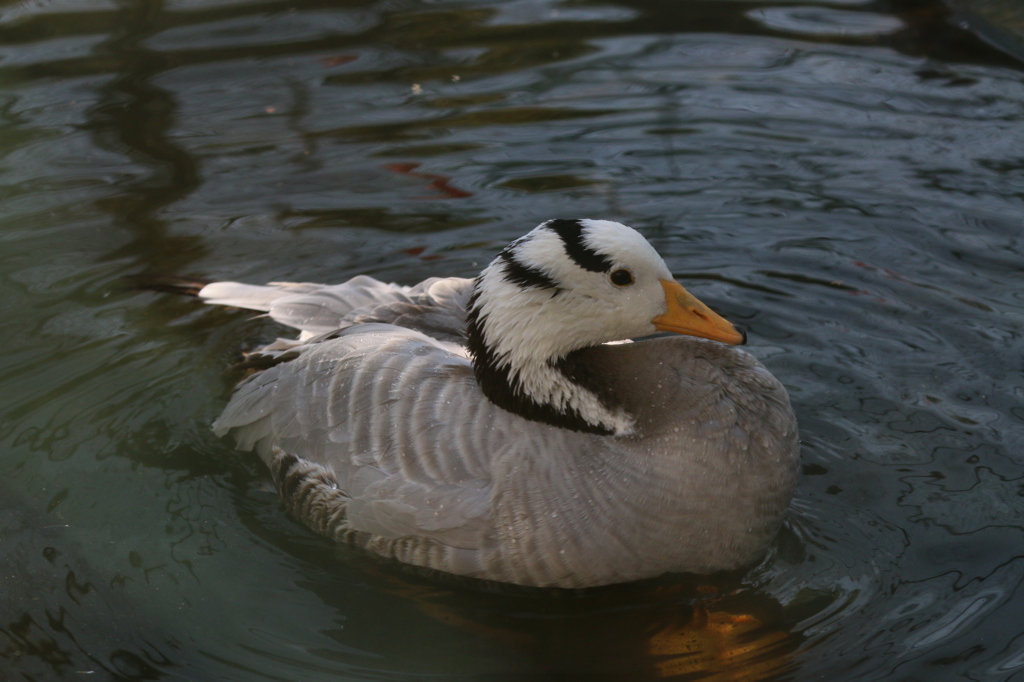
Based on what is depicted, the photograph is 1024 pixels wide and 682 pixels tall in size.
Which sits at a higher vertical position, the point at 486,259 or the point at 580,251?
the point at 580,251

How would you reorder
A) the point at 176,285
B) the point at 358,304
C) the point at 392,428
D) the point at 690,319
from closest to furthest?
the point at 690,319 → the point at 392,428 → the point at 358,304 → the point at 176,285

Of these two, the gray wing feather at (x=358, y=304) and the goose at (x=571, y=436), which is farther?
the gray wing feather at (x=358, y=304)

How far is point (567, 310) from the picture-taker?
437 centimetres

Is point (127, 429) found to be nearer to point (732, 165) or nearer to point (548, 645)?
point (548, 645)

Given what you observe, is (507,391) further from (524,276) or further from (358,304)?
(358,304)

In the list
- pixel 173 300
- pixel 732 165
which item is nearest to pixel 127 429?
pixel 173 300

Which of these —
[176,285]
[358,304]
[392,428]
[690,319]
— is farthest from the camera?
[176,285]

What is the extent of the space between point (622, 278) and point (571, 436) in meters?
0.71

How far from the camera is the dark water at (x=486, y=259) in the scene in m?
4.41

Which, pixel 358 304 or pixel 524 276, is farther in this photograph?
pixel 358 304

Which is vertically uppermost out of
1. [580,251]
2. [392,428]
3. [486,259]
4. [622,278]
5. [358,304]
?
[580,251]

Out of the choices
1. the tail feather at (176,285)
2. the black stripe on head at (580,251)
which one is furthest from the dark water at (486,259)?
the black stripe on head at (580,251)

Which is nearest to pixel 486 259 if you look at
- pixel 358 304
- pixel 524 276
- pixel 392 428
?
pixel 358 304

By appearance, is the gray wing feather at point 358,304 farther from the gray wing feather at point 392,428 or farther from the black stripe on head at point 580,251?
the black stripe on head at point 580,251
